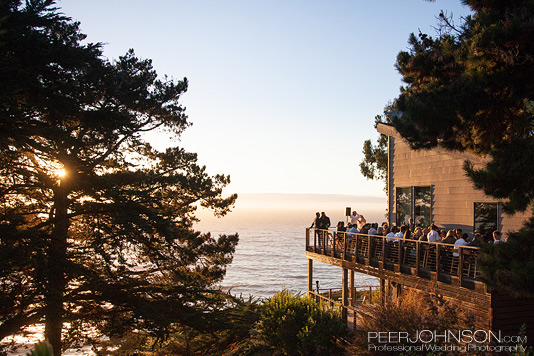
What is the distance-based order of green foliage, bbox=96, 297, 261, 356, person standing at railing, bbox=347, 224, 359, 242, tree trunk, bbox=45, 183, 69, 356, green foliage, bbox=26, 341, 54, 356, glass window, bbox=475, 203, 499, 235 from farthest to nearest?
person standing at railing, bbox=347, 224, 359, 242
green foliage, bbox=96, 297, 261, 356
glass window, bbox=475, 203, 499, 235
tree trunk, bbox=45, 183, 69, 356
green foliage, bbox=26, 341, 54, 356

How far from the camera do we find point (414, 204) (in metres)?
19.9

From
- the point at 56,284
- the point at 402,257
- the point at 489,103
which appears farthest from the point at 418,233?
the point at 56,284

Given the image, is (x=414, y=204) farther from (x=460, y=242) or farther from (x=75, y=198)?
(x=75, y=198)

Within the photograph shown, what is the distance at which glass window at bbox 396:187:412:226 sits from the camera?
20.3 metres

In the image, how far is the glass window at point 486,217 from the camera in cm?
1588

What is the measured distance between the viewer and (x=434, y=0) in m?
10.0

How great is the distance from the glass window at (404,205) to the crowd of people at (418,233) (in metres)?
1.11

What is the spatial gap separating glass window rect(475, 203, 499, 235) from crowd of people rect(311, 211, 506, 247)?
281 mm

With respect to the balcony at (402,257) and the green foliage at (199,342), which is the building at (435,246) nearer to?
the balcony at (402,257)

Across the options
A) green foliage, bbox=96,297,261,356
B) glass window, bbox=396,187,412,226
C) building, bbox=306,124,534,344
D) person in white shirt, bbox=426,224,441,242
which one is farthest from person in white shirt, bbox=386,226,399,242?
green foliage, bbox=96,297,261,356

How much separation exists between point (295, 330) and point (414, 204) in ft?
26.2

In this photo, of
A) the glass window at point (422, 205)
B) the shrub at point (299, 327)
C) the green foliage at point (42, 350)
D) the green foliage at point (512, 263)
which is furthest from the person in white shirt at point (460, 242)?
the green foliage at point (42, 350)

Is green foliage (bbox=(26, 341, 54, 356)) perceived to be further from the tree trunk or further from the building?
the tree trunk

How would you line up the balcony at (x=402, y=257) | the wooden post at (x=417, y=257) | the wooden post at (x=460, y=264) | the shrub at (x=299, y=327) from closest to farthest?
the wooden post at (x=460, y=264), the balcony at (x=402, y=257), the wooden post at (x=417, y=257), the shrub at (x=299, y=327)
